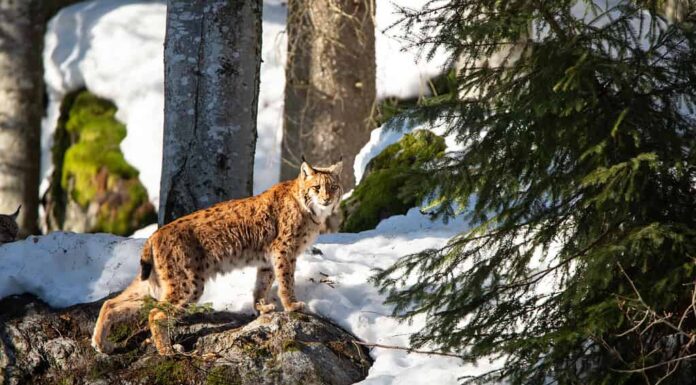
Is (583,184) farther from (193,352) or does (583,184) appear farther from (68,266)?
(68,266)

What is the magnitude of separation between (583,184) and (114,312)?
3.19 meters

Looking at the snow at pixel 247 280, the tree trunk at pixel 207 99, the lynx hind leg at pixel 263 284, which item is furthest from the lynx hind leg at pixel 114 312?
the tree trunk at pixel 207 99

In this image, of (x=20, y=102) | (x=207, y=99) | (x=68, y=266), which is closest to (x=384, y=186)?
Answer: (x=207, y=99)

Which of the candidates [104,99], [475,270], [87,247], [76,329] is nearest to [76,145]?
[104,99]

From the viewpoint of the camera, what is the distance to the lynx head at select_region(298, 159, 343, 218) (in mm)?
7279

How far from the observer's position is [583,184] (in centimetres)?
514

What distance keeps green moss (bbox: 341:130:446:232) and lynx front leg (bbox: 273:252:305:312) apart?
2.54m

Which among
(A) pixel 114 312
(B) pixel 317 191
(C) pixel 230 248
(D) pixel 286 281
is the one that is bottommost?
(A) pixel 114 312

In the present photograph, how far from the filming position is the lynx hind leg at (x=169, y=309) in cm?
662

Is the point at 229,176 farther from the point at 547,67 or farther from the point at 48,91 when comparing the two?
the point at 48,91

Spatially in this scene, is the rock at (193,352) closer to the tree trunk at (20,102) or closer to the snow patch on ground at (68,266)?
the snow patch on ground at (68,266)

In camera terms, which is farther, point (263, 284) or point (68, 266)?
point (68, 266)

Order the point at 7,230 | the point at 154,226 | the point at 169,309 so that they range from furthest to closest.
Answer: the point at 154,226 < the point at 7,230 < the point at 169,309

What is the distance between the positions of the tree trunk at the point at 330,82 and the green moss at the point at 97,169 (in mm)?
2135
